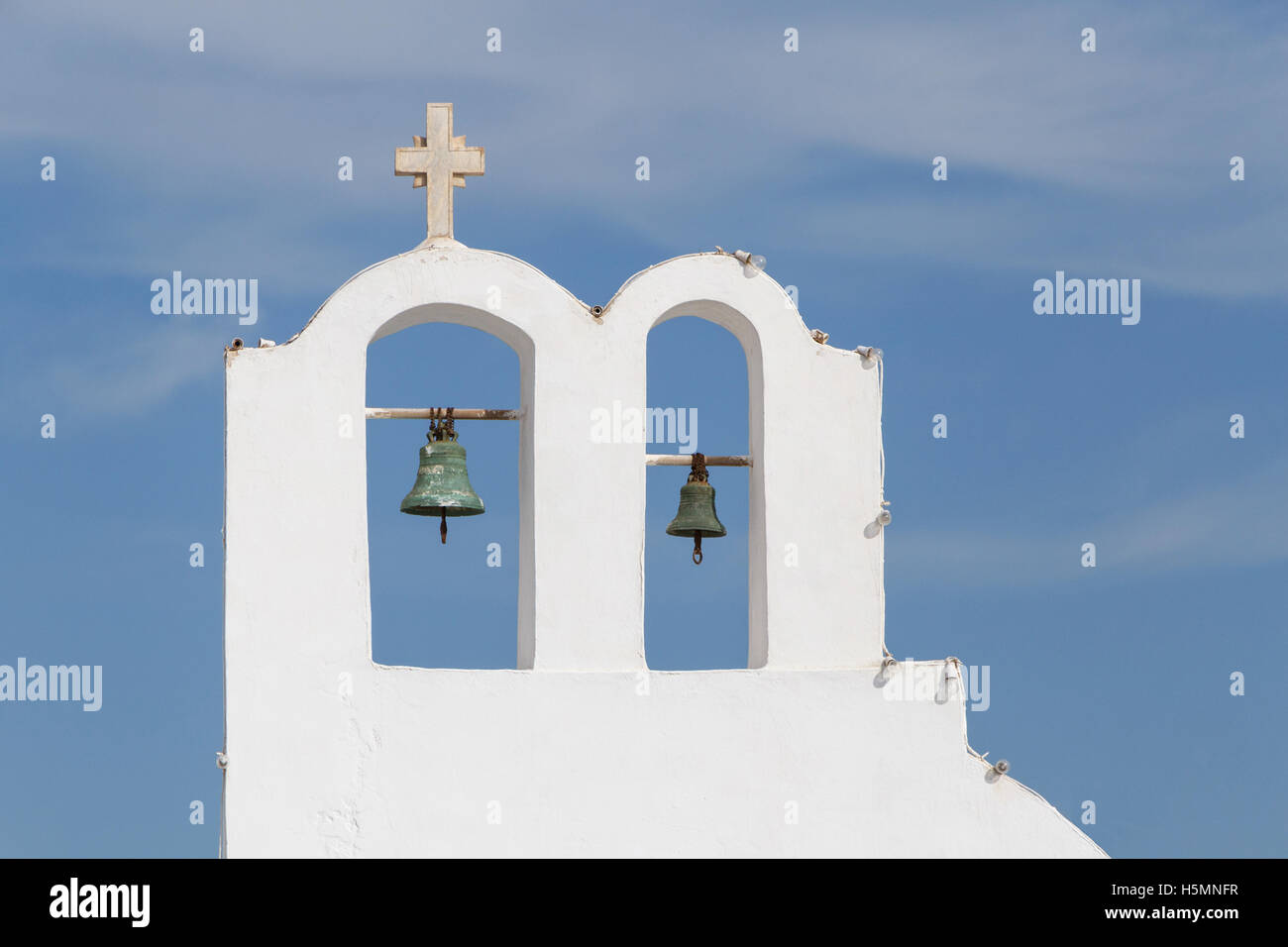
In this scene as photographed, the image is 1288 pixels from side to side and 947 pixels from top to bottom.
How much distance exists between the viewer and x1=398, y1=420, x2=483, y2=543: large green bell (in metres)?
17.2

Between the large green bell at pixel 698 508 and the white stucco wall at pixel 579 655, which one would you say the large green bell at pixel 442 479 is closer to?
the white stucco wall at pixel 579 655

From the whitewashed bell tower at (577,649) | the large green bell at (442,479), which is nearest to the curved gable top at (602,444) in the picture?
the whitewashed bell tower at (577,649)

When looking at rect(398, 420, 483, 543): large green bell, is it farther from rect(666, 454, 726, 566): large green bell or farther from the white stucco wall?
rect(666, 454, 726, 566): large green bell

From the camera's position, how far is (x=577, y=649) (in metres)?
16.7

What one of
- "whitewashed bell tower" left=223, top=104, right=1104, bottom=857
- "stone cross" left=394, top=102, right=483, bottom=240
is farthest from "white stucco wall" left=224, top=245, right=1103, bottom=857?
"stone cross" left=394, top=102, right=483, bottom=240

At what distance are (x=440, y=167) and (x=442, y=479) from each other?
6.31 ft

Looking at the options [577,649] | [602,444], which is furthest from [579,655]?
[602,444]

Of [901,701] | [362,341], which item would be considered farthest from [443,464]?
[901,701]

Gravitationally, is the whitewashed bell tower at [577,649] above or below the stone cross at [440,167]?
below

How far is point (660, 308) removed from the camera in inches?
675

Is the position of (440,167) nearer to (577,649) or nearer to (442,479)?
(442,479)

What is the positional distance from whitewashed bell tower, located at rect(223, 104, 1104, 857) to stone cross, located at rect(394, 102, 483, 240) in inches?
0.5

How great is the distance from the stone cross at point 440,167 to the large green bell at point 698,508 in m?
2.22

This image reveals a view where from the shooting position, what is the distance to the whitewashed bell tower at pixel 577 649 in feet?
53.4
